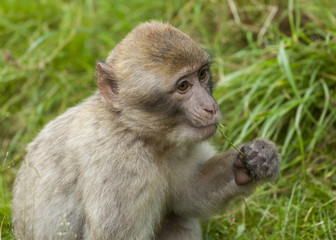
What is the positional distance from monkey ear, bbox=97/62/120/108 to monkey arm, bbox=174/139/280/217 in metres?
0.96

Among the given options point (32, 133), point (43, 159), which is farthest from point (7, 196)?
point (43, 159)

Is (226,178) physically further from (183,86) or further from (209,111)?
(183,86)

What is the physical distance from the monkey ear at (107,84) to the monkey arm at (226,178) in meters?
0.96

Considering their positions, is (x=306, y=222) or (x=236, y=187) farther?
(x=306, y=222)

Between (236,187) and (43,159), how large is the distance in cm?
155

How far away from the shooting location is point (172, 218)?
454 centimetres

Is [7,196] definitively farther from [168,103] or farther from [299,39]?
[299,39]

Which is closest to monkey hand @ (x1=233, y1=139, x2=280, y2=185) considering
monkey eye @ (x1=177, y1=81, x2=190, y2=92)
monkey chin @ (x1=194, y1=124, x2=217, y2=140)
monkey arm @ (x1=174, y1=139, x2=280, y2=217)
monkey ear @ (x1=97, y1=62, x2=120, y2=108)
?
monkey arm @ (x1=174, y1=139, x2=280, y2=217)

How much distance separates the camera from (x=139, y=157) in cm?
389

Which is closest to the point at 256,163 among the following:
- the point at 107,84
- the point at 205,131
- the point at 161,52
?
the point at 205,131

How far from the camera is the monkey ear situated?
3941mm

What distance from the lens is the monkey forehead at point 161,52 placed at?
3.75 m

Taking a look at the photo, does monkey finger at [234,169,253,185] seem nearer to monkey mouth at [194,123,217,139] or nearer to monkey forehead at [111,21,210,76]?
monkey mouth at [194,123,217,139]

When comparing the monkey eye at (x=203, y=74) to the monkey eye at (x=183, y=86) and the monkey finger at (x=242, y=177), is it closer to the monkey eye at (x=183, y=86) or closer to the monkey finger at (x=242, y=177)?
the monkey eye at (x=183, y=86)
